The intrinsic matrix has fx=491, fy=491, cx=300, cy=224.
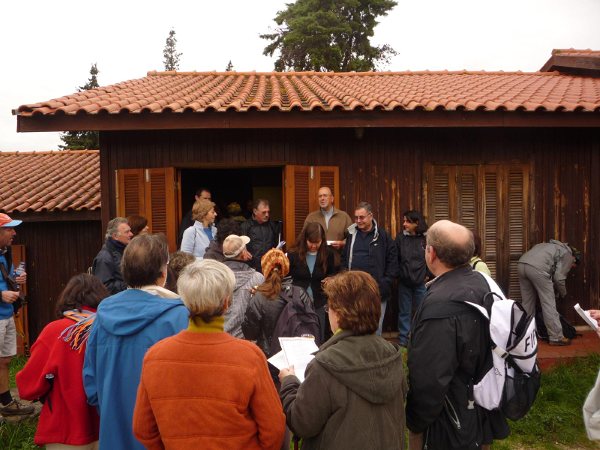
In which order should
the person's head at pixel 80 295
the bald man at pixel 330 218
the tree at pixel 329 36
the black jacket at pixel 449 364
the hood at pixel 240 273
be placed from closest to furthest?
the black jacket at pixel 449 364 < the person's head at pixel 80 295 < the hood at pixel 240 273 < the bald man at pixel 330 218 < the tree at pixel 329 36

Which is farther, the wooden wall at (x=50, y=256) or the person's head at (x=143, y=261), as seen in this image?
the wooden wall at (x=50, y=256)

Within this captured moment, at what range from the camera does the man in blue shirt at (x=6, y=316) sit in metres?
5.00

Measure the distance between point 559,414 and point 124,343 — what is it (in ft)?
14.9

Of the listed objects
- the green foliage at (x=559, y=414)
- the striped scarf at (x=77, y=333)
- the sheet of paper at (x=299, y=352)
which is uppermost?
the striped scarf at (x=77, y=333)

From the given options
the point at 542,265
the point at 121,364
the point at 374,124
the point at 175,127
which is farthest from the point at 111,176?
the point at 542,265

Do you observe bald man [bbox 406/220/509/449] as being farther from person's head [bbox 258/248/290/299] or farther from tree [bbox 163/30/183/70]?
tree [bbox 163/30/183/70]

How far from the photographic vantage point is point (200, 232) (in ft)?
19.2

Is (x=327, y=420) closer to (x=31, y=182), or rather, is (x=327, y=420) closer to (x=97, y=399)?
(x=97, y=399)

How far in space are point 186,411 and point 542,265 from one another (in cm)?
577

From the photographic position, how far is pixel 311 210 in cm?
686

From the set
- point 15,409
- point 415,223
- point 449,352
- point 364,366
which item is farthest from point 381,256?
point 15,409

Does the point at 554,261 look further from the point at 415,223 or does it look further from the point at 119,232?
the point at 119,232

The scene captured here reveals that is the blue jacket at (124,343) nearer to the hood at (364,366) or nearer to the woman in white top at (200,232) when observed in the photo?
the hood at (364,366)

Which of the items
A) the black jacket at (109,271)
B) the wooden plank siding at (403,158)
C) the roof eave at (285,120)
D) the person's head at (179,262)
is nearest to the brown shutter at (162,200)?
the wooden plank siding at (403,158)
